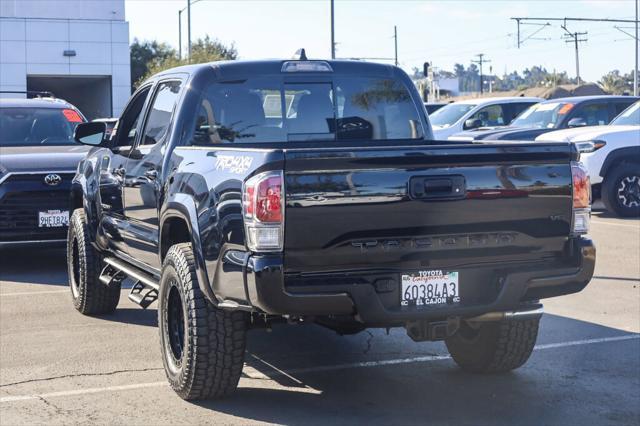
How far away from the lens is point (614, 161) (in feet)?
50.8

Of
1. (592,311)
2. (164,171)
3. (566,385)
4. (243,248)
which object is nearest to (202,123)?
(164,171)

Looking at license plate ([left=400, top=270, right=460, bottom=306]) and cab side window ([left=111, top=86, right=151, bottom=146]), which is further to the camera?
cab side window ([left=111, top=86, right=151, bottom=146])

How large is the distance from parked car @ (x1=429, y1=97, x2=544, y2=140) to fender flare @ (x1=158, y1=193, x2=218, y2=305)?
15230 mm

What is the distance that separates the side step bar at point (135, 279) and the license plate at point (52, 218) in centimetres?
250

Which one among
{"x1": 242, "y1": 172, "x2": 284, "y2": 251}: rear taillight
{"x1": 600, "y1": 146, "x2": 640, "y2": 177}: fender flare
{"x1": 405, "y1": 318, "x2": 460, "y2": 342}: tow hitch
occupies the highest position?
{"x1": 600, "y1": 146, "x2": 640, "y2": 177}: fender flare

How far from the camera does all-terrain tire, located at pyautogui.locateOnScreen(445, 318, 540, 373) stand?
20.9 feet

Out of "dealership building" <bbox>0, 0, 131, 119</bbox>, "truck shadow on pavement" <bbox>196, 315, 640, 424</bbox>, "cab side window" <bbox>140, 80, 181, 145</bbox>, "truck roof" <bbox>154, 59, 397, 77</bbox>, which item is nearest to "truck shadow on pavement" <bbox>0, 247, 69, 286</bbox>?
"cab side window" <bbox>140, 80, 181, 145</bbox>

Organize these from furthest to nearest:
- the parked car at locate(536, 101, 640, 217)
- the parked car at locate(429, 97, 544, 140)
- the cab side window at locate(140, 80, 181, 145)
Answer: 1. the parked car at locate(429, 97, 544, 140)
2. the parked car at locate(536, 101, 640, 217)
3. the cab side window at locate(140, 80, 181, 145)

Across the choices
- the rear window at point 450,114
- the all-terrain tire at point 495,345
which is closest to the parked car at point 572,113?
the rear window at point 450,114

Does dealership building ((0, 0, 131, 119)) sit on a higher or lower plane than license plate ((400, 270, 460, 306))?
higher

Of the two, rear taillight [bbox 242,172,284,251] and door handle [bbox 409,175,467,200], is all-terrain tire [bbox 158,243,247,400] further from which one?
door handle [bbox 409,175,467,200]

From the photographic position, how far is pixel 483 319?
5613mm

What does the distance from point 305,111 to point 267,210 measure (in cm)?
193

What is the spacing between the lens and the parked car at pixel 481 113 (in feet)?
69.6
